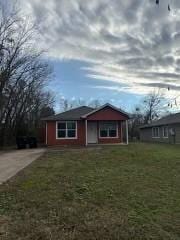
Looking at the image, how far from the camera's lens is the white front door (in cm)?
2995

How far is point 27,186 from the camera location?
30.2 feet

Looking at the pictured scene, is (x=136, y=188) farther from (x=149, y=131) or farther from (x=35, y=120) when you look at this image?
(x=149, y=131)

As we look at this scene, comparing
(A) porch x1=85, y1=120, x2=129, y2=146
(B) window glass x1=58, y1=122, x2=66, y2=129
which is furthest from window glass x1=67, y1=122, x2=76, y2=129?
(A) porch x1=85, y1=120, x2=129, y2=146

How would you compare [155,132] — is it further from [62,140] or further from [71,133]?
[62,140]

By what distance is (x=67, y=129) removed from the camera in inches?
1139

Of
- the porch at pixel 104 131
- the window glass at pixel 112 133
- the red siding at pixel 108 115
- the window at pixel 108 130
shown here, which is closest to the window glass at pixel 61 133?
the porch at pixel 104 131

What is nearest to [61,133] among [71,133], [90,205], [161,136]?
[71,133]

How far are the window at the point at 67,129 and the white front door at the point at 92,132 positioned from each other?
152 centimetres

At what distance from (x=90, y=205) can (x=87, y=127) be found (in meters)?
22.5

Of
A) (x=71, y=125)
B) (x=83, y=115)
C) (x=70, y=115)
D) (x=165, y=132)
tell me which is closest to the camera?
(x=71, y=125)

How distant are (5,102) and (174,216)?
2954 cm

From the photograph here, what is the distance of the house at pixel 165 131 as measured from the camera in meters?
35.2

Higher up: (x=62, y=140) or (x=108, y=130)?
(x=108, y=130)

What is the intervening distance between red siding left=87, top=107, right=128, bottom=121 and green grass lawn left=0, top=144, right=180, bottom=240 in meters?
16.6
